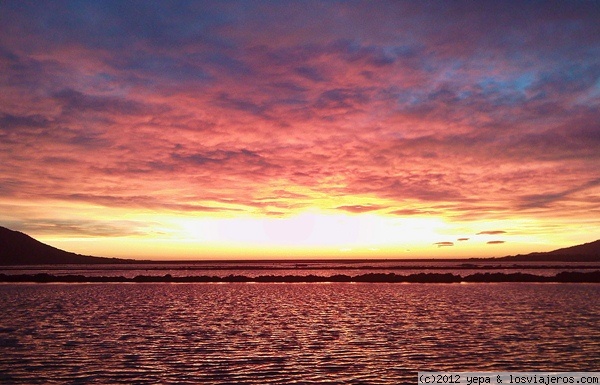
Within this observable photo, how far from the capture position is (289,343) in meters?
33.0

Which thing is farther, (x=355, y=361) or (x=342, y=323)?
(x=342, y=323)

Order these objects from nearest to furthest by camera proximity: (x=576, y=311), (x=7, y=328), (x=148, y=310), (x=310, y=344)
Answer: (x=310, y=344) → (x=7, y=328) → (x=576, y=311) → (x=148, y=310)

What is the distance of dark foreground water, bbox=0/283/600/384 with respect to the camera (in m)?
25.4

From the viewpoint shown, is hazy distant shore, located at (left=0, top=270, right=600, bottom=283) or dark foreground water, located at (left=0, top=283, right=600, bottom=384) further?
hazy distant shore, located at (left=0, top=270, right=600, bottom=283)

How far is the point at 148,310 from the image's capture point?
5344 centimetres

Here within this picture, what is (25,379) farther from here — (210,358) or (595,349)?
(595,349)

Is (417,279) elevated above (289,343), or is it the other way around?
(417,279)

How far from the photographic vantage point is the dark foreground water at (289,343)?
2542cm

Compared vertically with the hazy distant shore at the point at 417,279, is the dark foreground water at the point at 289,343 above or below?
below

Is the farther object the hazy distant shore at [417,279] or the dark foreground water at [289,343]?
the hazy distant shore at [417,279]

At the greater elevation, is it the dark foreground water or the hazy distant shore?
the hazy distant shore

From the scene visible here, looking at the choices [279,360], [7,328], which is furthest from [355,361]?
[7,328]

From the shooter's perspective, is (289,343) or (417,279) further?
(417,279)

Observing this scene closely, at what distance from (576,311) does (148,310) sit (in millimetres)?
39800
